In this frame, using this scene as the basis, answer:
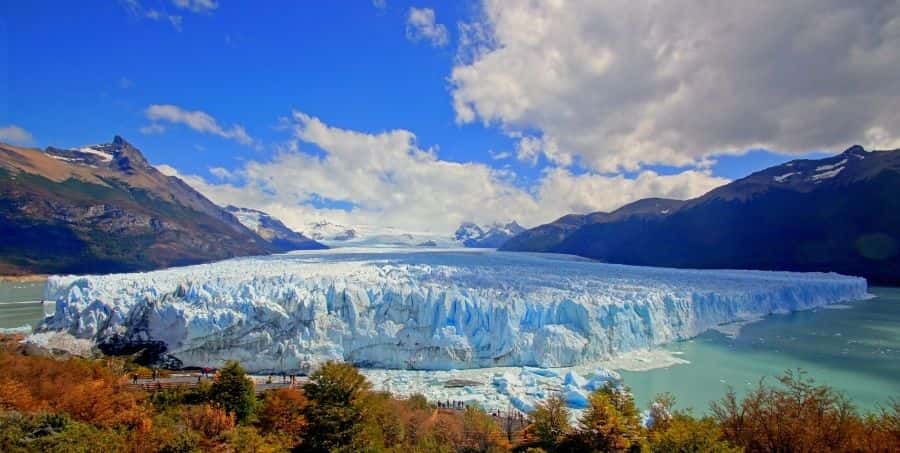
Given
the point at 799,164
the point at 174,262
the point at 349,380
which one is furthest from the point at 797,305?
the point at 174,262

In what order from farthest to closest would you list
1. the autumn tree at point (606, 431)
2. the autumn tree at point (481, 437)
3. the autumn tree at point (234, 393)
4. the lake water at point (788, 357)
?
1. the lake water at point (788, 357)
2. the autumn tree at point (234, 393)
3. the autumn tree at point (481, 437)
4. the autumn tree at point (606, 431)

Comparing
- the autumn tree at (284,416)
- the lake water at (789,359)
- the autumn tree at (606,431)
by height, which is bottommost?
the lake water at (789,359)

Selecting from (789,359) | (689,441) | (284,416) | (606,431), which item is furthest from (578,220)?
(689,441)

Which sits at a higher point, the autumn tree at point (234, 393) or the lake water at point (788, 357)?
the autumn tree at point (234, 393)

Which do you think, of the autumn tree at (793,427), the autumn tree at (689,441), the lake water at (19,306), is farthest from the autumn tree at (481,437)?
the lake water at (19,306)

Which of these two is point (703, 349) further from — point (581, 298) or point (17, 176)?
point (17, 176)

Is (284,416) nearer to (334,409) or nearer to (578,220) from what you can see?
(334,409)

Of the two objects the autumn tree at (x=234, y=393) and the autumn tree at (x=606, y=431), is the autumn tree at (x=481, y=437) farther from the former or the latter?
the autumn tree at (x=234, y=393)
